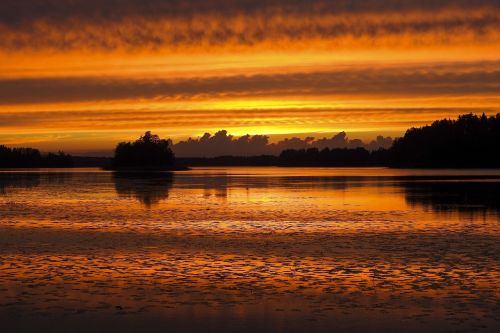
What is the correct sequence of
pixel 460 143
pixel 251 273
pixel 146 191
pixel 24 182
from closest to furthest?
pixel 251 273 → pixel 146 191 → pixel 24 182 → pixel 460 143

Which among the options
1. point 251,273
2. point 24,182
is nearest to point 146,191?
point 24,182

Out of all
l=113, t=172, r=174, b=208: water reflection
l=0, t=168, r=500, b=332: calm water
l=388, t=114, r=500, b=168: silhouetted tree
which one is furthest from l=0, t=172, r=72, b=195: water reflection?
l=388, t=114, r=500, b=168: silhouetted tree

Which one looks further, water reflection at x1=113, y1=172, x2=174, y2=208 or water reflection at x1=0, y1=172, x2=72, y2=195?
water reflection at x1=0, y1=172, x2=72, y2=195

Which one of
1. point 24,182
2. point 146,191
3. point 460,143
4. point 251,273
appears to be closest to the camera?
point 251,273

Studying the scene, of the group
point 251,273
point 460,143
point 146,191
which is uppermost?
point 460,143

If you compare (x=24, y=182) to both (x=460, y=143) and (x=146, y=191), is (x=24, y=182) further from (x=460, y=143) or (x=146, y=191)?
(x=460, y=143)

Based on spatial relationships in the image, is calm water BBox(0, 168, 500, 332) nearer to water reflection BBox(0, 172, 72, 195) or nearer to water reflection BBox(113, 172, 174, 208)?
water reflection BBox(113, 172, 174, 208)

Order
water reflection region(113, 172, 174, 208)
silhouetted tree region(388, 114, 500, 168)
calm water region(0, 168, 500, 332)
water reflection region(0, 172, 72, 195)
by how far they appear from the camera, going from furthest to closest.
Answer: silhouetted tree region(388, 114, 500, 168) < water reflection region(0, 172, 72, 195) < water reflection region(113, 172, 174, 208) < calm water region(0, 168, 500, 332)

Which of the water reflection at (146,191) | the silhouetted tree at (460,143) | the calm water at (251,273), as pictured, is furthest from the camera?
the silhouetted tree at (460,143)

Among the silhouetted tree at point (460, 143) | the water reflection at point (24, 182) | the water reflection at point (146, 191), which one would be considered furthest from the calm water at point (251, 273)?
the silhouetted tree at point (460, 143)

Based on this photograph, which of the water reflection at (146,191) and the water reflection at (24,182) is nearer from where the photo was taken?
the water reflection at (146,191)

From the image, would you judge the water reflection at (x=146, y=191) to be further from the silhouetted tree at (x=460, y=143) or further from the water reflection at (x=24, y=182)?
the silhouetted tree at (x=460, y=143)

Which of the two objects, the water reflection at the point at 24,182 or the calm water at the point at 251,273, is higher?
the water reflection at the point at 24,182

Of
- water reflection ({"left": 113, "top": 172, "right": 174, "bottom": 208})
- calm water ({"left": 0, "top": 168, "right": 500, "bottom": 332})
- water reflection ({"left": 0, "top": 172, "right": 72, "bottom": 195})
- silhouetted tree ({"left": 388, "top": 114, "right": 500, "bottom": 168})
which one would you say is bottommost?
calm water ({"left": 0, "top": 168, "right": 500, "bottom": 332})
